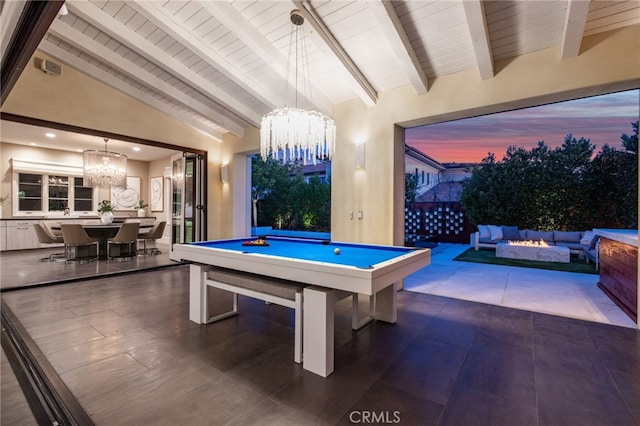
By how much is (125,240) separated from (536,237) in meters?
10.2

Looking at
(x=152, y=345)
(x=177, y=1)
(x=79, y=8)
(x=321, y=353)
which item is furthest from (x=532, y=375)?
(x=79, y=8)

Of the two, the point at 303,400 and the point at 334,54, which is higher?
the point at 334,54

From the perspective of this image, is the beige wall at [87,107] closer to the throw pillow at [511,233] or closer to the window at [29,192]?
the window at [29,192]

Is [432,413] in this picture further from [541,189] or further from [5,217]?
[5,217]

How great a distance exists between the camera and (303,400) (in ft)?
6.10

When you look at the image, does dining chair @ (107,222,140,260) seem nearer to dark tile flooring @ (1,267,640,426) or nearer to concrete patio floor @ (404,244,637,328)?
dark tile flooring @ (1,267,640,426)

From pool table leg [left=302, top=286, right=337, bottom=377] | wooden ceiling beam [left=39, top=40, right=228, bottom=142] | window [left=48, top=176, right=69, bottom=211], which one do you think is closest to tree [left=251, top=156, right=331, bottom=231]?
wooden ceiling beam [left=39, top=40, right=228, bottom=142]

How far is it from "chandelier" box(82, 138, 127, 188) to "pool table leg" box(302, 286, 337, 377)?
6.81 meters

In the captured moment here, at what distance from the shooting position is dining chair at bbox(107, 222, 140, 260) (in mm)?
6586

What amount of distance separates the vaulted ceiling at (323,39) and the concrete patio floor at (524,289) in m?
2.84

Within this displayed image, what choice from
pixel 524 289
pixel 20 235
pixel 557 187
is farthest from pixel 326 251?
pixel 20 235

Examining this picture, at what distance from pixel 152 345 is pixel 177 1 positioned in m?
3.62

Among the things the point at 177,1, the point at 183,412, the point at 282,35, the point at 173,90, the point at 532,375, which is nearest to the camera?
the point at 183,412

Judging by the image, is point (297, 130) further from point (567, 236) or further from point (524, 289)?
point (567, 236)
